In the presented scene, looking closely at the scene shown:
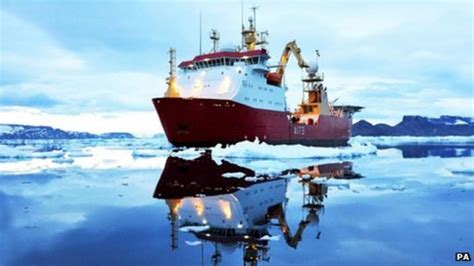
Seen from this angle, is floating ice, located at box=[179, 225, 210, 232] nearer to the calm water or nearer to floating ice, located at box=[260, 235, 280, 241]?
the calm water

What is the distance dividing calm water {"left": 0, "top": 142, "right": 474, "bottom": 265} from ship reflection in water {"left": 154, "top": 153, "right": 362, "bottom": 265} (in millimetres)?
21

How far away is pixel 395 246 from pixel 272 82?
22.6 metres

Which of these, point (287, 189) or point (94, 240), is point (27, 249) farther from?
point (287, 189)

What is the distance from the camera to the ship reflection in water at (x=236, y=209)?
537cm

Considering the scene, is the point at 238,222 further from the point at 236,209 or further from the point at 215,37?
the point at 215,37

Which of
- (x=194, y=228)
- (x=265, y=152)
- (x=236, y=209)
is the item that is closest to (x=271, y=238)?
(x=194, y=228)

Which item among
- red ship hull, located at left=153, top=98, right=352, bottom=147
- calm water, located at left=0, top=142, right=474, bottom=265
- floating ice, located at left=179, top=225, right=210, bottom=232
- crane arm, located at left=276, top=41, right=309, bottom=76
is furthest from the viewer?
crane arm, located at left=276, top=41, right=309, bottom=76

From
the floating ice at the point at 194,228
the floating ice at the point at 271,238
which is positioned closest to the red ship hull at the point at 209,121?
the floating ice at the point at 194,228

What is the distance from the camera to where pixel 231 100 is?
22.0m

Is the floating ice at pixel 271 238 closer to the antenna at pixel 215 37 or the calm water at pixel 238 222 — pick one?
the calm water at pixel 238 222

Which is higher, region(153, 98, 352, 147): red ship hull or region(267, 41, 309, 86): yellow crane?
region(267, 41, 309, 86): yellow crane

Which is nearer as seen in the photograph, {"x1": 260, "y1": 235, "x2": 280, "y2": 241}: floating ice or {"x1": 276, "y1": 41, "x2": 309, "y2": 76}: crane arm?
{"x1": 260, "y1": 235, "x2": 280, "y2": 241}: floating ice

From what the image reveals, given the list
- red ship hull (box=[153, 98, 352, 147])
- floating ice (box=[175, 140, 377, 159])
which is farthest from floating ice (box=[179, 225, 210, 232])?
red ship hull (box=[153, 98, 352, 147])

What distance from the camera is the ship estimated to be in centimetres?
2169
